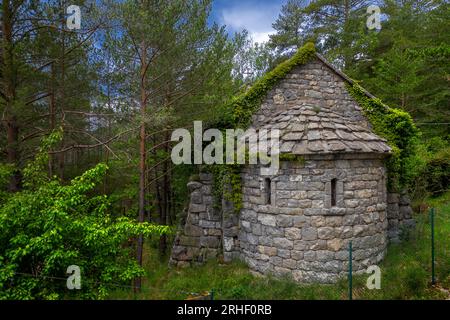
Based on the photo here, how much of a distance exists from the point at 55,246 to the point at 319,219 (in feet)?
16.3

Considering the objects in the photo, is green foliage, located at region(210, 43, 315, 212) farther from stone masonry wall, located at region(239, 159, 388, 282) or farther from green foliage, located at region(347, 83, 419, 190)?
green foliage, located at region(347, 83, 419, 190)

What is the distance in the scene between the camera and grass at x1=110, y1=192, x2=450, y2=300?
543 cm

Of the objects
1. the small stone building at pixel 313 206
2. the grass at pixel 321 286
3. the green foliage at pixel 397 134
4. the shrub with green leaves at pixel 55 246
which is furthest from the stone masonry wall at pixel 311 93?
the shrub with green leaves at pixel 55 246

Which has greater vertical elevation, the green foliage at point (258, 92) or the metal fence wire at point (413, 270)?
the green foliage at point (258, 92)

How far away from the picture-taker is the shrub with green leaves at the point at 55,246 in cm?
452

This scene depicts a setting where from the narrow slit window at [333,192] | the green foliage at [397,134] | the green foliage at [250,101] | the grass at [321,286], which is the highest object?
the green foliage at [250,101]

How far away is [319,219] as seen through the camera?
614cm

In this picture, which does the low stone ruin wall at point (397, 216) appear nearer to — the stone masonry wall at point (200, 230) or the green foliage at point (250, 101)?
the green foliage at point (250, 101)

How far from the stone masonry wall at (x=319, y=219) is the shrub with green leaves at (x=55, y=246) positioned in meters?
2.57

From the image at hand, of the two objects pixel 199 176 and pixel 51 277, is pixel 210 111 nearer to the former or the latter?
pixel 199 176

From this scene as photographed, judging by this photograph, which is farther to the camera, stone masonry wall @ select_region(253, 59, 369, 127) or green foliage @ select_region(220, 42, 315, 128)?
stone masonry wall @ select_region(253, 59, 369, 127)

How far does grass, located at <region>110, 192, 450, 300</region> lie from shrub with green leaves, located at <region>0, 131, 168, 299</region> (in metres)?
0.85

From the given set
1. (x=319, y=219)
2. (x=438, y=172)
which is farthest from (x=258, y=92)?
(x=438, y=172)

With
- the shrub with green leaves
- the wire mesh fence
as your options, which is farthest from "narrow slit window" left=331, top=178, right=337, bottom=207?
the shrub with green leaves
